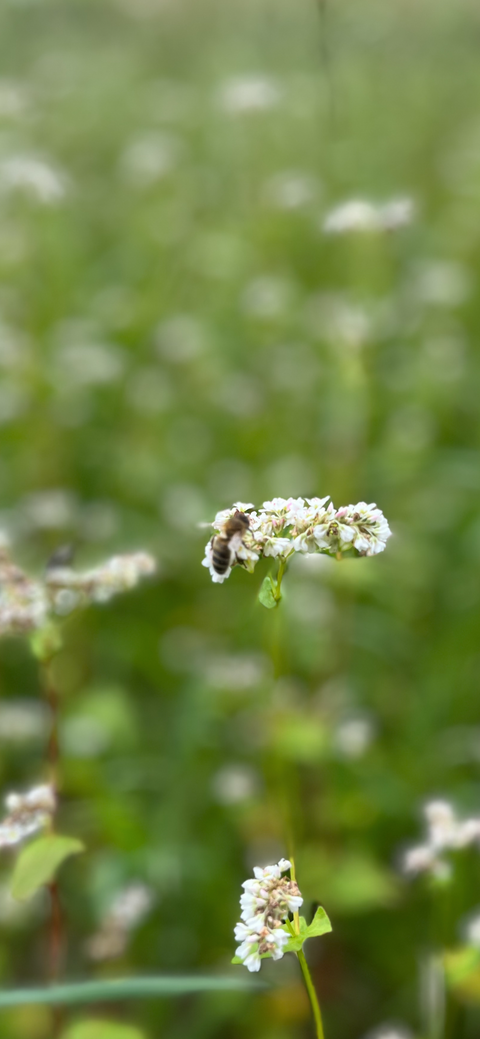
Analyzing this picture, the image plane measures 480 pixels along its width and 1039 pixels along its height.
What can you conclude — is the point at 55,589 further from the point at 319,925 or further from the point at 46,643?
the point at 319,925

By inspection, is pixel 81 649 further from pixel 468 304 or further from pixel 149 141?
pixel 149 141

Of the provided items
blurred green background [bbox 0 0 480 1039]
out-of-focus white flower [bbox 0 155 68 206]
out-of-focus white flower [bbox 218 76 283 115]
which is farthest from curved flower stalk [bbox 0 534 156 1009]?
out-of-focus white flower [bbox 218 76 283 115]

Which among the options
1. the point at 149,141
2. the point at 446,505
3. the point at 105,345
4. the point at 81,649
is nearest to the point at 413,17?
the point at 149,141

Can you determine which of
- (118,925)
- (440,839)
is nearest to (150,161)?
(118,925)

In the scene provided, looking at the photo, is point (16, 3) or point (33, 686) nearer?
point (33, 686)

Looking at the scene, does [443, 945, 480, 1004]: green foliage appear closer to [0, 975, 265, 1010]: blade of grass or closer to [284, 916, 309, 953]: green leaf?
[0, 975, 265, 1010]: blade of grass

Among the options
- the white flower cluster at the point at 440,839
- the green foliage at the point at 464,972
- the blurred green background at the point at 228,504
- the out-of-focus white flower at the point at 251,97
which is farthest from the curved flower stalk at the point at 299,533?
the out-of-focus white flower at the point at 251,97

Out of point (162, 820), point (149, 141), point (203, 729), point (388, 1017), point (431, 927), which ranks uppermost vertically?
point (149, 141)

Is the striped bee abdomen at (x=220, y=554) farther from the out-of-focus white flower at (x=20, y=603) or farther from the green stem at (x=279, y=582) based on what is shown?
the out-of-focus white flower at (x=20, y=603)
